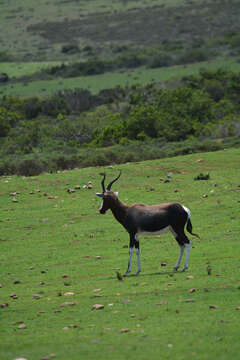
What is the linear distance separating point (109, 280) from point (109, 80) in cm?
6608

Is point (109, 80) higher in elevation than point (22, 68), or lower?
higher

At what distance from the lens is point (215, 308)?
10.5m

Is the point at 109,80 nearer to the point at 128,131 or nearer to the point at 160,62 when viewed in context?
the point at 160,62

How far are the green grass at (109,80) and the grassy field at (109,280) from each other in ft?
159

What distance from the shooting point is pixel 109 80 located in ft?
256

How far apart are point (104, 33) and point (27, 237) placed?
359 ft

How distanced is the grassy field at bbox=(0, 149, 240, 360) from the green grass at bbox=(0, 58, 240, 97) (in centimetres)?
4841

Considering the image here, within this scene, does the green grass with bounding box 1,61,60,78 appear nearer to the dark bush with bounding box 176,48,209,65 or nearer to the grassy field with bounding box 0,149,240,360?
the dark bush with bounding box 176,48,209,65

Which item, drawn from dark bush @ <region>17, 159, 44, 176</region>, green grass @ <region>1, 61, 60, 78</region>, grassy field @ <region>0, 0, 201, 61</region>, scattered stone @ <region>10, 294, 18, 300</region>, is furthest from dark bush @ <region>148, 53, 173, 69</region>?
scattered stone @ <region>10, 294, 18, 300</region>

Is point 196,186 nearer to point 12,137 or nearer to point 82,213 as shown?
point 82,213

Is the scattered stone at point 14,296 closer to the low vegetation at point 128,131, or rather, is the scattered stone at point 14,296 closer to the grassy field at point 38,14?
the low vegetation at point 128,131

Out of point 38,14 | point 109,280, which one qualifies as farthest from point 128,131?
point 38,14

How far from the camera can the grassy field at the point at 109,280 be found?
923 centimetres

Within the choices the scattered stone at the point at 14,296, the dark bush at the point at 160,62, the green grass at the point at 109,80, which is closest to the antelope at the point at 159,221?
the scattered stone at the point at 14,296
